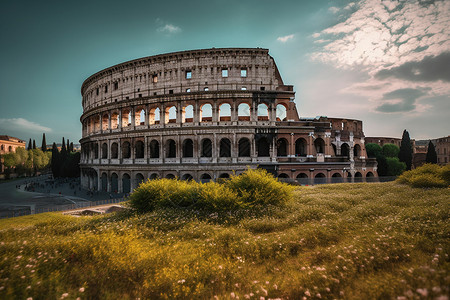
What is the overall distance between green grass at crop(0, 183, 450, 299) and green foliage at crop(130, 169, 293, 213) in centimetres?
228

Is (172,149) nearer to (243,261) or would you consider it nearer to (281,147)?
(281,147)

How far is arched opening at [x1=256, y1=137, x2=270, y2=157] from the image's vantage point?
26531 mm

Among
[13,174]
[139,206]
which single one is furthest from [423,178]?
[13,174]

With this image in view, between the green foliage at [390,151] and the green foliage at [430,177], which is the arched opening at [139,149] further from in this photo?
the green foliage at [390,151]

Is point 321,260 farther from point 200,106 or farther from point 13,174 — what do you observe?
point 13,174

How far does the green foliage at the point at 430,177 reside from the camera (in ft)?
40.8

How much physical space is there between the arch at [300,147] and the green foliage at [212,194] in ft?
56.4

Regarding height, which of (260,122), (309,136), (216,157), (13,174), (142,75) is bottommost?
(13,174)

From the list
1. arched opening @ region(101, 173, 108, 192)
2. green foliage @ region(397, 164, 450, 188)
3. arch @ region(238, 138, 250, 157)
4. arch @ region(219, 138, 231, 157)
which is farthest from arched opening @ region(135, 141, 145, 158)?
green foliage @ region(397, 164, 450, 188)

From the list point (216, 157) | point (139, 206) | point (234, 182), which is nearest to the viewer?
point (139, 206)

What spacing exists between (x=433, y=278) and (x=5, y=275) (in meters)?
8.60

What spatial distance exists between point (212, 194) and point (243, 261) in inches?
204

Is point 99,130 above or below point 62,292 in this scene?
above

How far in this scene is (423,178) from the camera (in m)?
13.0
